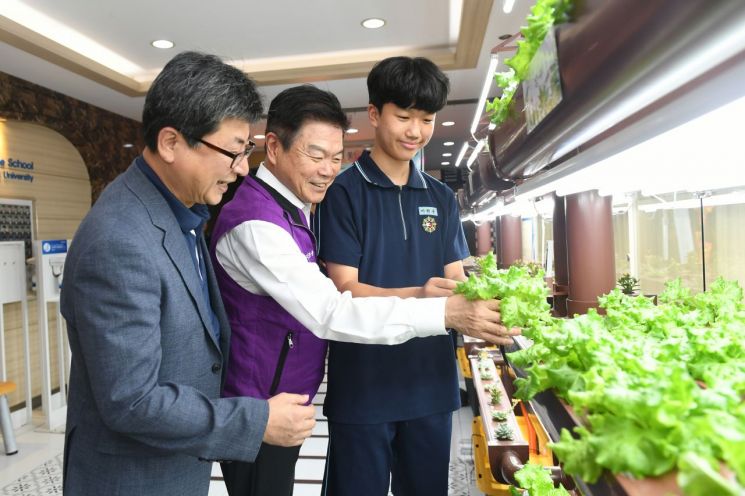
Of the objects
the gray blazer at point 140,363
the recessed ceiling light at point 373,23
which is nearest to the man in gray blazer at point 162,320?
the gray blazer at point 140,363

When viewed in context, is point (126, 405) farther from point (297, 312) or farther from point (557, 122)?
point (557, 122)

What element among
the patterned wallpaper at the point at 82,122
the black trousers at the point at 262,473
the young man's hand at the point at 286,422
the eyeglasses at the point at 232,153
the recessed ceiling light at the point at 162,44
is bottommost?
the black trousers at the point at 262,473

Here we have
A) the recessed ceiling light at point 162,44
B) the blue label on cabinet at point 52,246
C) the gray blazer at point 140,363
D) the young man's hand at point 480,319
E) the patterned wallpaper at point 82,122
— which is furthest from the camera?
the patterned wallpaper at point 82,122

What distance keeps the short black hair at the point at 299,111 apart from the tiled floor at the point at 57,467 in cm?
316

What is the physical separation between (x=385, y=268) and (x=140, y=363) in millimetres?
1003

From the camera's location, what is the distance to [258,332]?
5.70 feet

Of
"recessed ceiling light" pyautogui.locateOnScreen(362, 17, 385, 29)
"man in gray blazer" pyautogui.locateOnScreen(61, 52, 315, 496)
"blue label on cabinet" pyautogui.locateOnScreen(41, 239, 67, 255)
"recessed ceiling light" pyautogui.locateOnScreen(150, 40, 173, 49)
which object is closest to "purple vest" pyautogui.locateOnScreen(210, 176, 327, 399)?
"man in gray blazer" pyautogui.locateOnScreen(61, 52, 315, 496)

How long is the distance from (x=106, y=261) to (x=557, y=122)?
1.05m

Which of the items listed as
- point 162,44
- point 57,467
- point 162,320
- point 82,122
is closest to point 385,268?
point 162,320

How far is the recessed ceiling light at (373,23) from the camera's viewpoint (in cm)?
499

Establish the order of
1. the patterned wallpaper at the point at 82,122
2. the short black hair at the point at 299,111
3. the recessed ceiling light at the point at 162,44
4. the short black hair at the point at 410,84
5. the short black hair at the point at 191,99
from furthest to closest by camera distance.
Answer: the patterned wallpaper at the point at 82,122 → the recessed ceiling light at the point at 162,44 → the short black hair at the point at 410,84 → the short black hair at the point at 299,111 → the short black hair at the point at 191,99

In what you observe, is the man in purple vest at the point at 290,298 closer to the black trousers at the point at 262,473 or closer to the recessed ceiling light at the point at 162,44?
the black trousers at the point at 262,473

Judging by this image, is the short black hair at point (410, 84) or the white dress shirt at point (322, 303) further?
the short black hair at point (410, 84)

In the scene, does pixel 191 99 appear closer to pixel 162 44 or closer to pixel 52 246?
pixel 162 44
